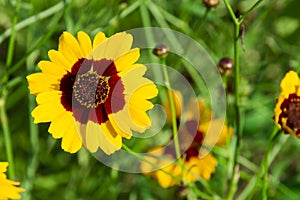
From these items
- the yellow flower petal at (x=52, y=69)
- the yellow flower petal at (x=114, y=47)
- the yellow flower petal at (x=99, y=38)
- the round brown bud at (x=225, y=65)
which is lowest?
the round brown bud at (x=225, y=65)

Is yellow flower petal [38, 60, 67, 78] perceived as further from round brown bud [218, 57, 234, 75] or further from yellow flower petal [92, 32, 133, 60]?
round brown bud [218, 57, 234, 75]

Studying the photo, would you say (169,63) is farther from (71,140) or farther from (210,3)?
(71,140)

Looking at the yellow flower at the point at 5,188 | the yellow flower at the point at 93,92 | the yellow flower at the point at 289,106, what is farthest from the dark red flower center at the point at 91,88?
the yellow flower at the point at 289,106

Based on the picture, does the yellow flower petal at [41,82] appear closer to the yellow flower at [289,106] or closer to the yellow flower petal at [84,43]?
the yellow flower petal at [84,43]

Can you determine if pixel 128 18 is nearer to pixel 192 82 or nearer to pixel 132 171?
pixel 192 82

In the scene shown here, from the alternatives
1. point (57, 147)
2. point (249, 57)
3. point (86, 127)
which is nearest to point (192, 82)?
point (249, 57)

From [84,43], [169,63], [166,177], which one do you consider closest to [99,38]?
[84,43]

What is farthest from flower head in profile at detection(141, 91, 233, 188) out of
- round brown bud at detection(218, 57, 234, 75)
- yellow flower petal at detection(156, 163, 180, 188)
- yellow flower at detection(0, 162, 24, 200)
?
yellow flower at detection(0, 162, 24, 200)
